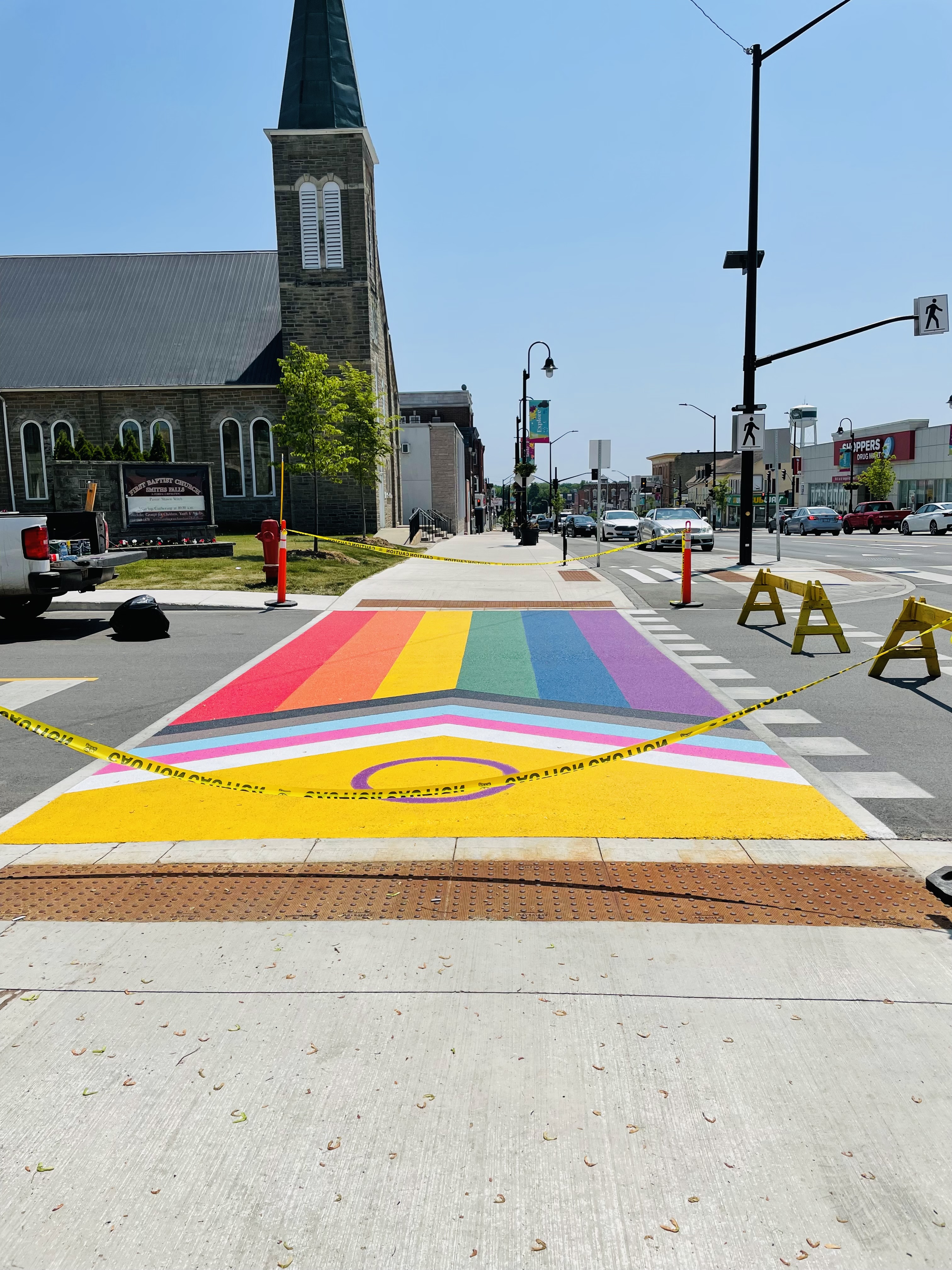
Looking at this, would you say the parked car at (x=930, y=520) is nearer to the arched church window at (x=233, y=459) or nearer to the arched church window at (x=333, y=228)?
the arched church window at (x=333, y=228)

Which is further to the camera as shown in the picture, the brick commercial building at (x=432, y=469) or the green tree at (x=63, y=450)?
the brick commercial building at (x=432, y=469)

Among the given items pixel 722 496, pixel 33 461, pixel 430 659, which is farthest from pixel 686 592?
pixel 722 496

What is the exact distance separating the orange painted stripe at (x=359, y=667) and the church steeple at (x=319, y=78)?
102 ft

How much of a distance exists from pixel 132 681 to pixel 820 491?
91.5 m

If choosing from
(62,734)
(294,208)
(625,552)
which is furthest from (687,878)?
(294,208)

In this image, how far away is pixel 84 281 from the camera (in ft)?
144

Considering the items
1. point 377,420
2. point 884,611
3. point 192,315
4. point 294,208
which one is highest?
point 294,208

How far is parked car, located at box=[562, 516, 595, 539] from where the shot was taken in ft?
169

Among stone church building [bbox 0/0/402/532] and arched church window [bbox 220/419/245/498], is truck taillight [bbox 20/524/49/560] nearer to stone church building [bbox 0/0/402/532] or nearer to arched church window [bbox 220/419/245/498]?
stone church building [bbox 0/0/402/532]

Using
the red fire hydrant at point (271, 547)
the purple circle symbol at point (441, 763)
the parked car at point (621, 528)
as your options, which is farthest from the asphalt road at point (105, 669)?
the parked car at point (621, 528)

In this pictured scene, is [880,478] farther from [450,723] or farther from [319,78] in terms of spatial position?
[450,723]

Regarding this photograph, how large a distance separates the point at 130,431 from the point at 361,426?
1320 centimetres

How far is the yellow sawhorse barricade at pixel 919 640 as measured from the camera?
9287 mm

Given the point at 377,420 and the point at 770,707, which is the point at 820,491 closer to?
the point at 377,420
